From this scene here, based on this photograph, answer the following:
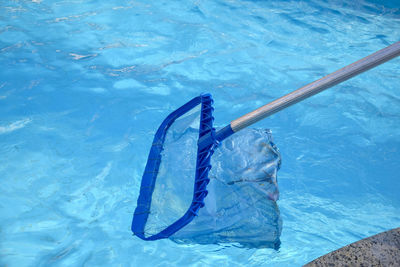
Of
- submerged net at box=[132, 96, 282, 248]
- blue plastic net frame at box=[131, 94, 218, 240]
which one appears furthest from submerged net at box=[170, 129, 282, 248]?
blue plastic net frame at box=[131, 94, 218, 240]

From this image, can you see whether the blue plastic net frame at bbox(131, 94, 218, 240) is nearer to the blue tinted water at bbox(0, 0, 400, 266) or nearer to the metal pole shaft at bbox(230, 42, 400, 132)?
the metal pole shaft at bbox(230, 42, 400, 132)

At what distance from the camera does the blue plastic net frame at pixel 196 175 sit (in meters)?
1.94

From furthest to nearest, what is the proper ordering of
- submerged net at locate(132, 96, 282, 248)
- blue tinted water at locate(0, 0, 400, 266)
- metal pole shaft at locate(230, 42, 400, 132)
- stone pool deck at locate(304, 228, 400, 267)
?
blue tinted water at locate(0, 0, 400, 266), submerged net at locate(132, 96, 282, 248), metal pole shaft at locate(230, 42, 400, 132), stone pool deck at locate(304, 228, 400, 267)

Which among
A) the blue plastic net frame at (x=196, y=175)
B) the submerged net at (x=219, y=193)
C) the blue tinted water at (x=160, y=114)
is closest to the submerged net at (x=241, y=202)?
the submerged net at (x=219, y=193)

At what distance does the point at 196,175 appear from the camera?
80.0 inches

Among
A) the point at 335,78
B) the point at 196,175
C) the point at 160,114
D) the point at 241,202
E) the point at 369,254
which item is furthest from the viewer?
the point at 160,114

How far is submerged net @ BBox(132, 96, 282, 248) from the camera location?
212 centimetres

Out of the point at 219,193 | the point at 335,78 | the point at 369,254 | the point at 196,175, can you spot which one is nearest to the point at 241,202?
the point at 219,193

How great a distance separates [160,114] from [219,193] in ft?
5.25

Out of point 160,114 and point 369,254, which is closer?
point 369,254

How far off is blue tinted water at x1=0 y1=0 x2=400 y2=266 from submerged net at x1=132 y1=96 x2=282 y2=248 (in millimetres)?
447

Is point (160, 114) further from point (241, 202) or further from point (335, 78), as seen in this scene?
point (335, 78)

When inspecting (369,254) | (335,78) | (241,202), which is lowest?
(241,202)

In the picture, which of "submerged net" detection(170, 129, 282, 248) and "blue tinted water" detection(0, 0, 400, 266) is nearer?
"submerged net" detection(170, 129, 282, 248)
